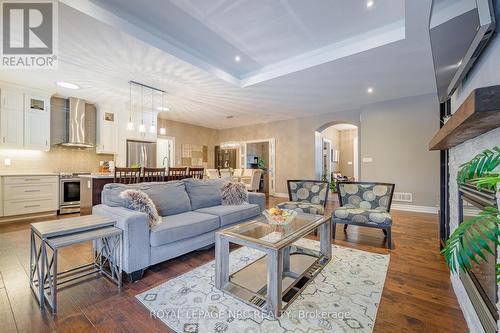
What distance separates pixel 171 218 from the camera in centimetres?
257

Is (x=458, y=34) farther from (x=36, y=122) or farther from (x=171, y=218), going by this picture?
(x=36, y=122)

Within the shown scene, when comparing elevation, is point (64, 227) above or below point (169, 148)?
below

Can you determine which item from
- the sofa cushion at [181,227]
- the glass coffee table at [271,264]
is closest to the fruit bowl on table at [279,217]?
the glass coffee table at [271,264]

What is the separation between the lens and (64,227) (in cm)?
181

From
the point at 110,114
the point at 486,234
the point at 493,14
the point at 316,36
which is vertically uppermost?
the point at 316,36

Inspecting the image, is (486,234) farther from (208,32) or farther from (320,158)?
(320,158)

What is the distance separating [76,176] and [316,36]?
5.64 m

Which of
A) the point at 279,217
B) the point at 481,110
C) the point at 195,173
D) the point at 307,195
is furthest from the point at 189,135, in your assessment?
the point at 481,110

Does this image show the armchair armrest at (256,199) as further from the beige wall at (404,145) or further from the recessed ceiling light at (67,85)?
the recessed ceiling light at (67,85)

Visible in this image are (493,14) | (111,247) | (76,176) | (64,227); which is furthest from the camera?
(76,176)

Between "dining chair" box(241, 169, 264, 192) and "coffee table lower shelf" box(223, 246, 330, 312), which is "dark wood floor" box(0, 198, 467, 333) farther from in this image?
"dining chair" box(241, 169, 264, 192)

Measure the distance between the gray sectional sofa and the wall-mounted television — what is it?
102 inches

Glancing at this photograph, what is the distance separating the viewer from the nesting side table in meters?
1.65

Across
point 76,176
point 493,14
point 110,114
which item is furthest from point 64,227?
point 110,114
